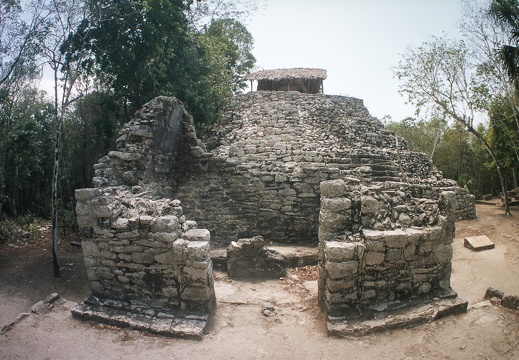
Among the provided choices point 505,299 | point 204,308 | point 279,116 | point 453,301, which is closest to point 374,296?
point 453,301

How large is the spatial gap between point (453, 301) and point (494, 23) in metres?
12.5

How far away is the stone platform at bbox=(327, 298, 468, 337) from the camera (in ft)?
13.8

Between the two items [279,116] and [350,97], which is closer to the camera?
[279,116]

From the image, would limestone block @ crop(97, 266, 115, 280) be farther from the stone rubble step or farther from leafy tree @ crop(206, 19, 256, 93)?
leafy tree @ crop(206, 19, 256, 93)

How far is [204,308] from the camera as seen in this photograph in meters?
4.64

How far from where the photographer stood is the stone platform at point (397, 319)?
4.21m

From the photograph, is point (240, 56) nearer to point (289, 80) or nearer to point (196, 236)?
point (289, 80)

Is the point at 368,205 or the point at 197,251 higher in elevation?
the point at 368,205

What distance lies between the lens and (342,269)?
4344 mm

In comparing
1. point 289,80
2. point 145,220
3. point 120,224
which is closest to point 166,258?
point 145,220

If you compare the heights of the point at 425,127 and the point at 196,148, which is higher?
the point at 425,127

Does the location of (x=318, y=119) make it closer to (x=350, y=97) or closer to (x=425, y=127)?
(x=350, y=97)

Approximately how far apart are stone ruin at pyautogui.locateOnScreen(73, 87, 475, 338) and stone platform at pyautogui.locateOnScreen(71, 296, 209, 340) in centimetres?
2

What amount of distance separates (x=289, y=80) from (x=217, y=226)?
14.8m
